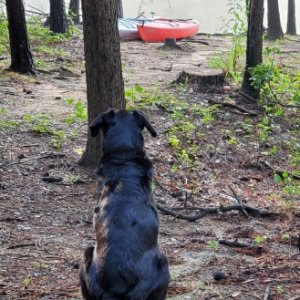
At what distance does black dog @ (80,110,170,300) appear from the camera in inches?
152

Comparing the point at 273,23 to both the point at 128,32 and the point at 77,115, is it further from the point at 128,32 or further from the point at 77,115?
the point at 77,115

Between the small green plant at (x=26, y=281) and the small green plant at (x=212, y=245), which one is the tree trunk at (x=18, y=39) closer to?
the small green plant at (x=212, y=245)

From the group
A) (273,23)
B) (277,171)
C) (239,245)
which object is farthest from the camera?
(273,23)

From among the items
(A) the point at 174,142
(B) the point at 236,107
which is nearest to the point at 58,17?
(B) the point at 236,107

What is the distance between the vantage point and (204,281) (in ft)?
17.1

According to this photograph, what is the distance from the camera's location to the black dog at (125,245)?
3.85 meters

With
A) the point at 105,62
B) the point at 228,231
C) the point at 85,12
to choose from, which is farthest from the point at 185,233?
the point at 85,12

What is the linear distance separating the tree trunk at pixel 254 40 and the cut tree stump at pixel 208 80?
1.68ft

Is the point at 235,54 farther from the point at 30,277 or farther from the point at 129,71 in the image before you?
the point at 30,277

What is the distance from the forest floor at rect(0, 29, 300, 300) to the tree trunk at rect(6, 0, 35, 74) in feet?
1.31

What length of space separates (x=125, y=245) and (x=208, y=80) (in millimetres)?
9298

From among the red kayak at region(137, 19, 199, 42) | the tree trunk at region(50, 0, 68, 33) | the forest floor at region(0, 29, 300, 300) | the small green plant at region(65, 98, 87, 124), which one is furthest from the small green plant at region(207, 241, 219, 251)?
the red kayak at region(137, 19, 199, 42)

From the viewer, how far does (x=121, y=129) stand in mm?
5262

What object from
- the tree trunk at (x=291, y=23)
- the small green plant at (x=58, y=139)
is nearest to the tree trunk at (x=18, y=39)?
the small green plant at (x=58, y=139)
